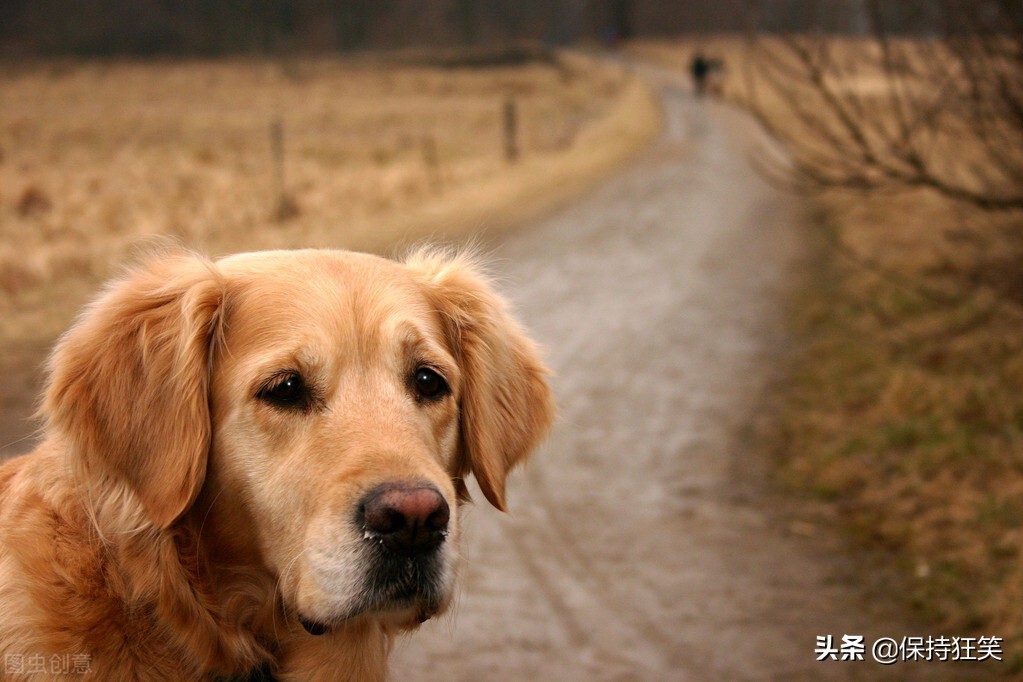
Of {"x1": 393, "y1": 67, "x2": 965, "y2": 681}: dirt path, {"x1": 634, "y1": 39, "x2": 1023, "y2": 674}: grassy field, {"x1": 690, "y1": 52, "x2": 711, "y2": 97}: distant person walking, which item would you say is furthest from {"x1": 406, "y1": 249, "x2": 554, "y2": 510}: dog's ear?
{"x1": 690, "y1": 52, "x2": 711, "y2": 97}: distant person walking

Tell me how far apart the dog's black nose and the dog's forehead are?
0.57 metres

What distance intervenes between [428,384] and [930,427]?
5.32 m

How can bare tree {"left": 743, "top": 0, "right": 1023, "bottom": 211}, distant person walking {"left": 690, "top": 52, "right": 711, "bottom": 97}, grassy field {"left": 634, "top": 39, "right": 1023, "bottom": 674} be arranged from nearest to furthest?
grassy field {"left": 634, "top": 39, "right": 1023, "bottom": 674}
bare tree {"left": 743, "top": 0, "right": 1023, "bottom": 211}
distant person walking {"left": 690, "top": 52, "right": 711, "bottom": 97}

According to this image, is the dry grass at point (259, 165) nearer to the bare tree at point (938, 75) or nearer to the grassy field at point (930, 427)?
the bare tree at point (938, 75)

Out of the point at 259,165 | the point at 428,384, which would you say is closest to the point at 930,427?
the point at 428,384

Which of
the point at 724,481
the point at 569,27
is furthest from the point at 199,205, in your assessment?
the point at 569,27

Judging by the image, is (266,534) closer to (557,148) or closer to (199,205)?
(199,205)

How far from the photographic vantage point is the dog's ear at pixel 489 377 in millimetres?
3154

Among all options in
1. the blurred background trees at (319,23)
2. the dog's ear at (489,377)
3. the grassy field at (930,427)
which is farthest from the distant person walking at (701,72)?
the dog's ear at (489,377)

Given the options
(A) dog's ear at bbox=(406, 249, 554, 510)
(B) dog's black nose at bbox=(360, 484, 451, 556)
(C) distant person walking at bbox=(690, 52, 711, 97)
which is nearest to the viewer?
(B) dog's black nose at bbox=(360, 484, 451, 556)

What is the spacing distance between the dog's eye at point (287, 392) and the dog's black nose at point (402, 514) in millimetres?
423

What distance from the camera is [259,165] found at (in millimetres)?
23500

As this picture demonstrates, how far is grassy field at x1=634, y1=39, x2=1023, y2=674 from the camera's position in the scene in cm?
540

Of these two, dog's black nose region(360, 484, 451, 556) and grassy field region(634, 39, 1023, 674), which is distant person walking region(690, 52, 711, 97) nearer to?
grassy field region(634, 39, 1023, 674)
